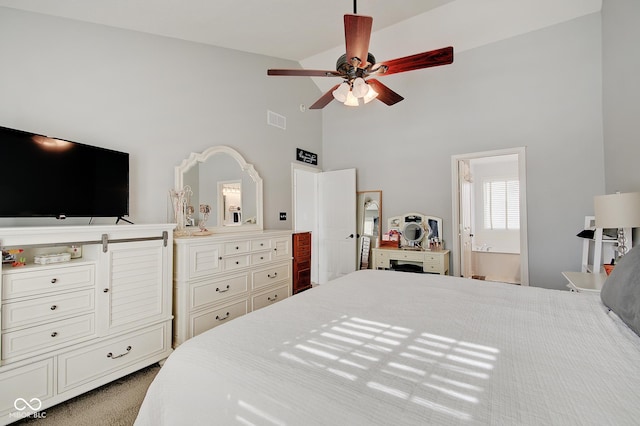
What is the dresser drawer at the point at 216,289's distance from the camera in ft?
8.18

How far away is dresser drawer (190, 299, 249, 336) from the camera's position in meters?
2.49

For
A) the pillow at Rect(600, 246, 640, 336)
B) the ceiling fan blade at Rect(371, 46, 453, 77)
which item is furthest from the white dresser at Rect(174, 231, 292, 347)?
the pillow at Rect(600, 246, 640, 336)

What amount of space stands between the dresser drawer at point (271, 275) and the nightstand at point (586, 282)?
105 inches

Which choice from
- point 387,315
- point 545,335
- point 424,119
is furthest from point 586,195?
point 387,315

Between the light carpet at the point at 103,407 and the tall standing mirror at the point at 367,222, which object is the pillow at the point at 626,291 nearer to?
the light carpet at the point at 103,407

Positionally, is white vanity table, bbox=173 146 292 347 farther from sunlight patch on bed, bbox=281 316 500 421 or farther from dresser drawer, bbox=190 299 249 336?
sunlight patch on bed, bbox=281 316 500 421

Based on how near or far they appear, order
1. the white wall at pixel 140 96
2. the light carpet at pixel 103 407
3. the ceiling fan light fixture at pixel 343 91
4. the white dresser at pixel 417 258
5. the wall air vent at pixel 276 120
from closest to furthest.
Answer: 1. the light carpet at pixel 103 407
2. the white wall at pixel 140 96
3. the ceiling fan light fixture at pixel 343 91
4. the white dresser at pixel 417 258
5. the wall air vent at pixel 276 120

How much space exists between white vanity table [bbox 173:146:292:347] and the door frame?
88.9 inches

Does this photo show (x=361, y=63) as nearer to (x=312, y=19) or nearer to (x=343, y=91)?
(x=343, y=91)

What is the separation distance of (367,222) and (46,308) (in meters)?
3.81

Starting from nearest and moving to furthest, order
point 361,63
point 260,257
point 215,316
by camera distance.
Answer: point 361,63 < point 215,316 < point 260,257

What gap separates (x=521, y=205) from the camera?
3.46m

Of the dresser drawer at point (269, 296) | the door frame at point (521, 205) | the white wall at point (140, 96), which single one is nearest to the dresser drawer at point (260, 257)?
the dresser drawer at point (269, 296)

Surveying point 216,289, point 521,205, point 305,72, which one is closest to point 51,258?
point 216,289
